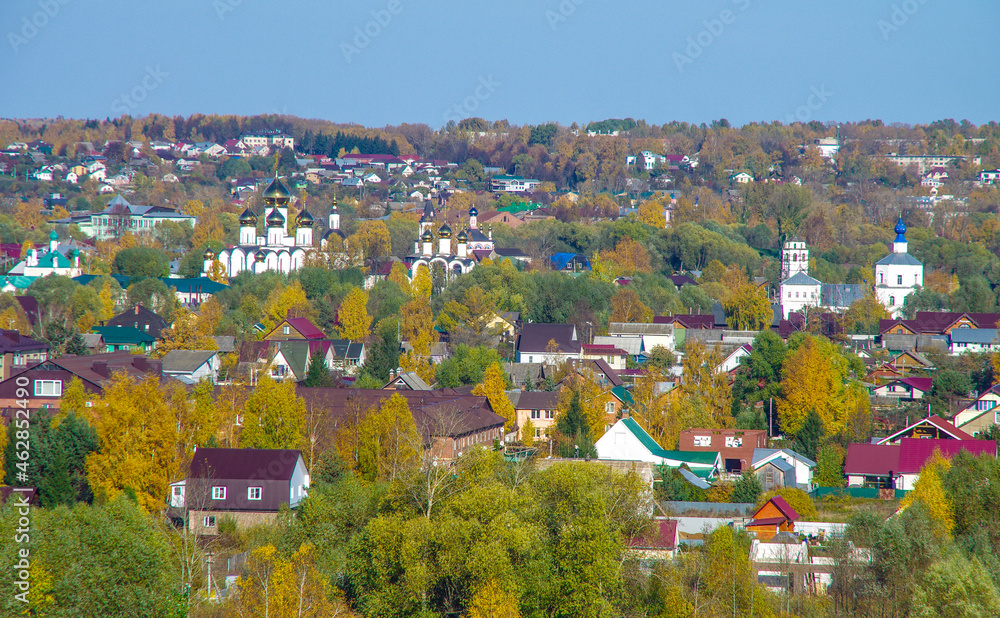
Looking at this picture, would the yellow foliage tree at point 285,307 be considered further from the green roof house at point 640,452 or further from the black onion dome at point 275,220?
the green roof house at point 640,452

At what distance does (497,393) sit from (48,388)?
865 centimetres

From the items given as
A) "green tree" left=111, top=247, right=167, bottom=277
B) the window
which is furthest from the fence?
"green tree" left=111, top=247, right=167, bottom=277

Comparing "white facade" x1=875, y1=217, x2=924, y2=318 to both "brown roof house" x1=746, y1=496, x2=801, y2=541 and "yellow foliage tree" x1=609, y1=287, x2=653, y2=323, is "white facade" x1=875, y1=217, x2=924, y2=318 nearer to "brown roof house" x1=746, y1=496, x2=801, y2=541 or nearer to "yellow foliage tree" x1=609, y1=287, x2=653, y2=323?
"yellow foliage tree" x1=609, y1=287, x2=653, y2=323

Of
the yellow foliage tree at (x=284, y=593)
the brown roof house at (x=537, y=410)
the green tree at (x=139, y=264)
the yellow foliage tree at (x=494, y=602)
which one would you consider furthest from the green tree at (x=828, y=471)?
the green tree at (x=139, y=264)

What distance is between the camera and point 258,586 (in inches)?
460

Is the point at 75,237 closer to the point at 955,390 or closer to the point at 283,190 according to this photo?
the point at 283,190

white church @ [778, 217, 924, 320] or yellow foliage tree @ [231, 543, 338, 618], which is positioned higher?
white church @ [778, 217, 924, 320]

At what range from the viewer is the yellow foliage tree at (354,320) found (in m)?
31.5

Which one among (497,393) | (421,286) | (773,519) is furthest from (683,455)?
(421,286)

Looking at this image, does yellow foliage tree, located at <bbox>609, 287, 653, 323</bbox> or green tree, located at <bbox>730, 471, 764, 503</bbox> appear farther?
yellow foliage tree, located at <bbox>609, 287, 653, 323</bbox>

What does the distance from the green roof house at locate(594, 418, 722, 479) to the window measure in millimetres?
9983

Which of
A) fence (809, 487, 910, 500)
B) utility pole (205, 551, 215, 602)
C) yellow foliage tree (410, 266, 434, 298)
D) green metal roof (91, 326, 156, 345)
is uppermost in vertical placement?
yellow foliage tree (410, 266, 434, 298)

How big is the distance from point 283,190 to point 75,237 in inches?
558

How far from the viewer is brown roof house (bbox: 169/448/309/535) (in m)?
15.6
